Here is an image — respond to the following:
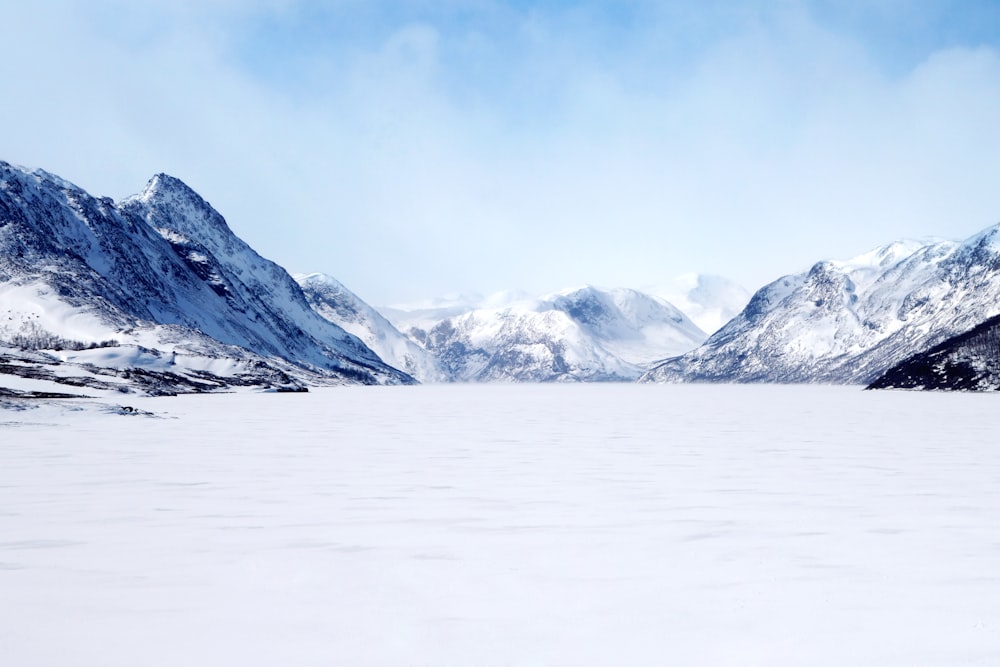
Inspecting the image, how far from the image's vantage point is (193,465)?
83.0 ft

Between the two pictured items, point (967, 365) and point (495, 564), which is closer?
point (495, 564)

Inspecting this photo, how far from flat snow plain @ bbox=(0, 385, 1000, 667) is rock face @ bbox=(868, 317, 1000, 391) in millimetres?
169242

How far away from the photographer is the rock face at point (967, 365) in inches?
6708

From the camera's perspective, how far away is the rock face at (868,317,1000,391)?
170375 millimetres

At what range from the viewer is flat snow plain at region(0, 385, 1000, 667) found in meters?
8.60

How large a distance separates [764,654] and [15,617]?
8584mm

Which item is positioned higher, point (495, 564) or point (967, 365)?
point (967, 365)

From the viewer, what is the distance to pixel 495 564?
12156 millimetres

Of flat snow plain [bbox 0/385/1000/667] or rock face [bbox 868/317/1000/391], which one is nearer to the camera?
flat snow plain [bbox 0/385/1000/667]

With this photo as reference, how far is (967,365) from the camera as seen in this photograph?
179250 mm

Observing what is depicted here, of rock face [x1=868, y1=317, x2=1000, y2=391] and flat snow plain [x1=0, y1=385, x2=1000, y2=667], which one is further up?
rock face [x1=868, y1=317, x2=1000, y2=391]

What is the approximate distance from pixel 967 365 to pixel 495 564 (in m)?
198

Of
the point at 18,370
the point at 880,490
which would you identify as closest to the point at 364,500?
the point at 880,490

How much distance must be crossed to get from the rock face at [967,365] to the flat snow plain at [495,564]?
555ft
